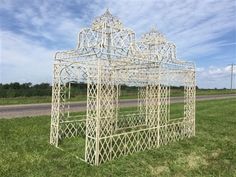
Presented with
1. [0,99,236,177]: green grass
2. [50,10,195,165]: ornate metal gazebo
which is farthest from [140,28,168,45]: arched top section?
[0,99,236,177]: green grass

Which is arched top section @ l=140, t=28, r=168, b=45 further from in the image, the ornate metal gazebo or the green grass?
the green grass

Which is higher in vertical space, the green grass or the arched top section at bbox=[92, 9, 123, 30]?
the arched top section at bbox=[92, 9, 123, 30]

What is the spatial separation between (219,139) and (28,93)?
3025 cm

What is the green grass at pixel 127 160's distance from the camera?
8.00 m

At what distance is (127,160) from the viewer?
29.6 ft

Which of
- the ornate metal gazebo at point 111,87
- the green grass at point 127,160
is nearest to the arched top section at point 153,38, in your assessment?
the ornate metal gazebo at point 111,87

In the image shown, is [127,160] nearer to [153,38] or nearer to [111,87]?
[111,87]

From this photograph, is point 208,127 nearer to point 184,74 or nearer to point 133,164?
point 184,74

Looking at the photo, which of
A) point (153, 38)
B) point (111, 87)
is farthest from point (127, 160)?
point (153, 38)

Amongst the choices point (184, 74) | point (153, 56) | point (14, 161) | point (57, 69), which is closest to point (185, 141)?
point (184, 74)

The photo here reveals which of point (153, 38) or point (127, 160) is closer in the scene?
point (127, 160)

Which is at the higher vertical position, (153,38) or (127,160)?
(153,38)

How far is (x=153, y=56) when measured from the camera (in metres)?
11.2

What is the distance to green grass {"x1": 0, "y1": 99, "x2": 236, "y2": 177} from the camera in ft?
26.2
